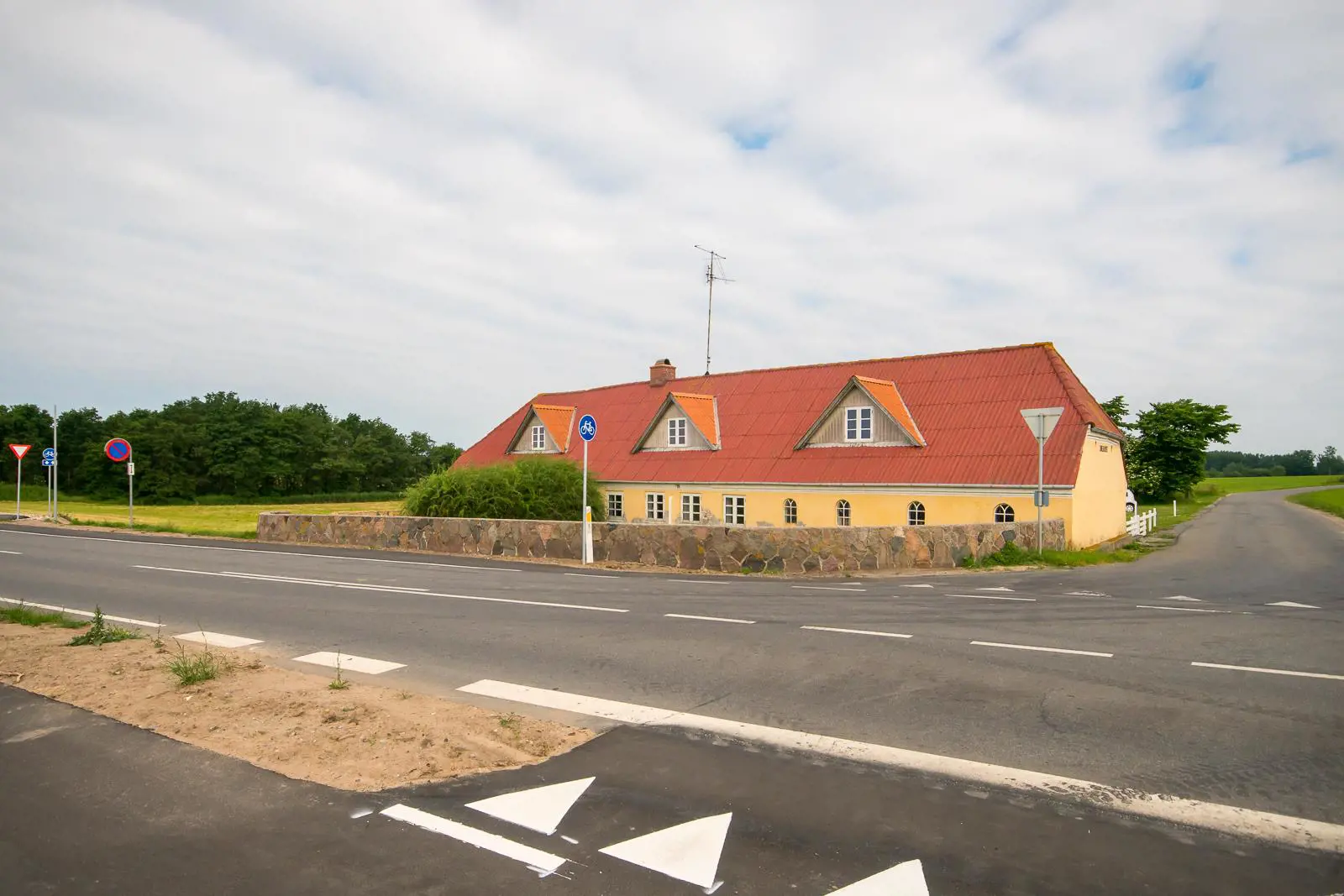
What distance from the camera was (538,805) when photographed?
4.57 meters

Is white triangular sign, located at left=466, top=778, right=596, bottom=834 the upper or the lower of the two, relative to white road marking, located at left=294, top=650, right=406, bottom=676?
upper

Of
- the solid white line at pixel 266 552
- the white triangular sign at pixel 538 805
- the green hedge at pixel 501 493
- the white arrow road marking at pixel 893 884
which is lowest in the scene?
the solid white line at pixel 266 552

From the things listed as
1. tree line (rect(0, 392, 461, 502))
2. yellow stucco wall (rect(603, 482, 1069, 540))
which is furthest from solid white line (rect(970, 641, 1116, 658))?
tree line (rect(0, 392, 461, 502))

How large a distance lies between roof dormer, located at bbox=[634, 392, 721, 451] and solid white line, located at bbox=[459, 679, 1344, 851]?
27.5 meters

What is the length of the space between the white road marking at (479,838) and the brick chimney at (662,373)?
123 feet

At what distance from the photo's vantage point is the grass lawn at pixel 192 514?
35.2m

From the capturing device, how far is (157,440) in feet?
247

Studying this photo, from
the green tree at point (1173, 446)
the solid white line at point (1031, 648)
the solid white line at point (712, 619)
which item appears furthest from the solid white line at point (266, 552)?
the green tree at point (1173, 446)

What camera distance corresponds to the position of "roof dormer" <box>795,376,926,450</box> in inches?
1139

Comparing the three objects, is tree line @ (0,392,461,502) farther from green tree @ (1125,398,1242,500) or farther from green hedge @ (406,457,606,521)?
green tree @ (1125,398,1242,500)

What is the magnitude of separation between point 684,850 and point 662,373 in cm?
3842

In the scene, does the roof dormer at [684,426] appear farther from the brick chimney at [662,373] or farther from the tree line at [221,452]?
the tree line at [221,452]

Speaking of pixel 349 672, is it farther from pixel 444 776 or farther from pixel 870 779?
pixel 870 779

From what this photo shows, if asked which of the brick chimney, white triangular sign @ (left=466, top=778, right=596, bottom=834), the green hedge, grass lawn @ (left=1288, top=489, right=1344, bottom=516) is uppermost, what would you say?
the brick chimney
